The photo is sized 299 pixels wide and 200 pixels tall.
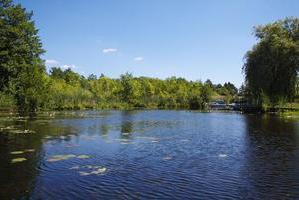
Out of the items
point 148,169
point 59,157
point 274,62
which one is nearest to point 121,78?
point 274,62

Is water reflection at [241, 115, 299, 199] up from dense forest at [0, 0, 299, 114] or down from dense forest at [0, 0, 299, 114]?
down

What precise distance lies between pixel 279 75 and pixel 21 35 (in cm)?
4955

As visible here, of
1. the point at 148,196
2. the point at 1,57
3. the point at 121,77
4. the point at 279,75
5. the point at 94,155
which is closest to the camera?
the point at 148,196

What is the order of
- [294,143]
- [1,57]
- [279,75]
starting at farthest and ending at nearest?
[279,75], [1,57], [294,143]

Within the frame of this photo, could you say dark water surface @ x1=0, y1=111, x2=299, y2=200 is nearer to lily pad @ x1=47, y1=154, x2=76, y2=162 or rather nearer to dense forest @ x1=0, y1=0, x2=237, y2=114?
lily pad @ x1=47, y1=154, x2=76, y2=162

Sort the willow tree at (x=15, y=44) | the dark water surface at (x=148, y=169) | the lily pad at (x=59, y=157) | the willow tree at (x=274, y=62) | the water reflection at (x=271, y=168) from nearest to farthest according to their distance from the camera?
the dark water surface at (x=148, y=169), the water reflection at (x=271, y=168), the lily pad at (x=59, y=157), the willow tree at (x=15, y=44), the willow tree at (x=274, y=62)

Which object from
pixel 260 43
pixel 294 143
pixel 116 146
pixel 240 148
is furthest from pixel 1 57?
pixel 260 43

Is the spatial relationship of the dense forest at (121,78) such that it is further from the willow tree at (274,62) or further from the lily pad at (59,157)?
the lily pad at (59,157)

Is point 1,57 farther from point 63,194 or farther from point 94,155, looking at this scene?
point 63,194

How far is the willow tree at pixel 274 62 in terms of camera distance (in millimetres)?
72419

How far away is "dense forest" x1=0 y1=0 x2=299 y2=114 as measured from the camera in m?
49.3

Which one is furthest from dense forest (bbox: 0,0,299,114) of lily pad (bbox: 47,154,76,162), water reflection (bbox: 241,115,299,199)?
water reflection (bbox: 241,115,299,199)

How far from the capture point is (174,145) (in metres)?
30.3

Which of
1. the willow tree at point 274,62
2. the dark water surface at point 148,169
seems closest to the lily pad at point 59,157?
the dark water surface at point 148,169
